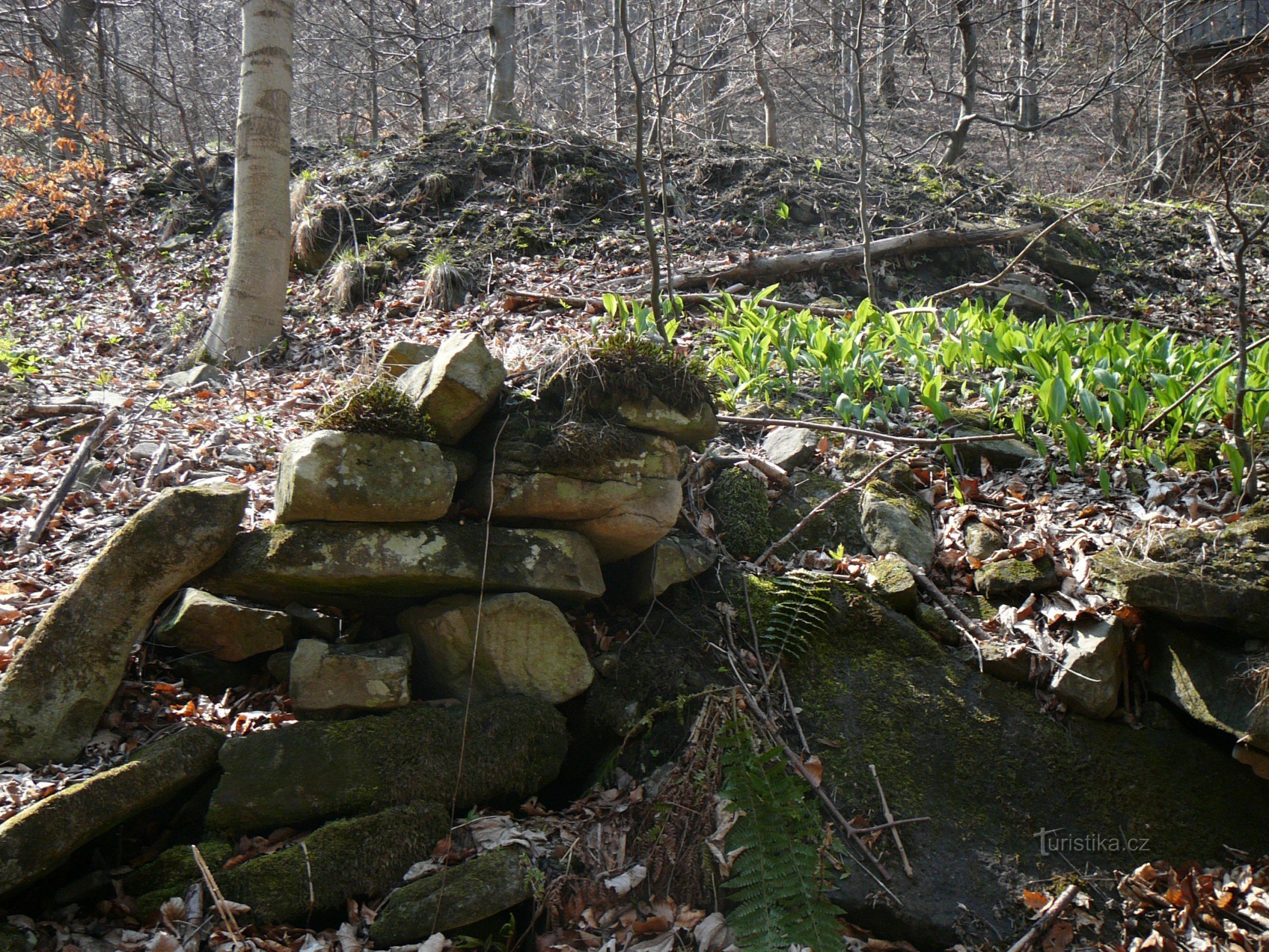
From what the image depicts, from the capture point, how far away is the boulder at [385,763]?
2.82 m

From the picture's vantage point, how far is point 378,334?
22.9 feet

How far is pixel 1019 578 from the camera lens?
3.69 metres

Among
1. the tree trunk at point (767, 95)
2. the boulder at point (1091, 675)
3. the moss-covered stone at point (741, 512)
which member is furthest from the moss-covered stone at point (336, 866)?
the tree trunk at point (767, 95)

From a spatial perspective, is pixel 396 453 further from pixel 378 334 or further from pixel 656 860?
pixel 378 334

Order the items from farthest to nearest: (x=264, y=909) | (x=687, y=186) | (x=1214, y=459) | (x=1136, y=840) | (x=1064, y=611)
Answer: (x=687, y=186)
(x=1214, y=459)
(x=1064, y=611)
(x=1136, y=840)
(x=264, y=909)

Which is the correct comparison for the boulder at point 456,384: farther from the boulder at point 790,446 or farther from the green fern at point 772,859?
the boulder at point 790,446

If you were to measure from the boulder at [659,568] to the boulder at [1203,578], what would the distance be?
5.82ft

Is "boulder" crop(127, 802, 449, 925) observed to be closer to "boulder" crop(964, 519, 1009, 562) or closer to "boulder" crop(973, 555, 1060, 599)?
"boulder" crop(973, 555, 1060, 599)

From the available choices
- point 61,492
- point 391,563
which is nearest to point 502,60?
point 61,492

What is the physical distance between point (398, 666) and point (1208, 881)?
10.2 ft

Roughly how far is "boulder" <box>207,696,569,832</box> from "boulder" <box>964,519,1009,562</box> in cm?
215

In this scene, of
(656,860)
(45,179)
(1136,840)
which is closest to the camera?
(656,860)

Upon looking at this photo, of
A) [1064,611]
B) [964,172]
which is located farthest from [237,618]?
[964,172]

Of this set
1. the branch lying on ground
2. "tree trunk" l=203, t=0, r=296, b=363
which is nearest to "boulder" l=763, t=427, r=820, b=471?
the branch lying on ground
